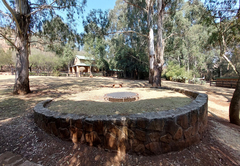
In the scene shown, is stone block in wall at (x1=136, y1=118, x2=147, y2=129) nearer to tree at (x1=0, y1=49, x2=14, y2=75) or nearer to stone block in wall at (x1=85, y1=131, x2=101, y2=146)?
stone block in wall at (x1=85, y1=131, x2=101, y2=146)

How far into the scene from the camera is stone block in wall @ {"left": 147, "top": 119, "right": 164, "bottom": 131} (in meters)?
1.88

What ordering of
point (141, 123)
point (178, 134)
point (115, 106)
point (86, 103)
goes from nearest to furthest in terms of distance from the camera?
point (141, 123), point (178, 134), point (115, 106), point (86, 103)

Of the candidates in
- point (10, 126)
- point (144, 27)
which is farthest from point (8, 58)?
point (10, 126)

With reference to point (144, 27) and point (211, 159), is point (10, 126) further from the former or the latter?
point (144, 27)

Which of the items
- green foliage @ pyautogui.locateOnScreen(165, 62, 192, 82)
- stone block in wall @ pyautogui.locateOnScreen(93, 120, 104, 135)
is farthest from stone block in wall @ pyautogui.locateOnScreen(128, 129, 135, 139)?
green foliage @ pyautogui.locateOnScreen(165, 62, 192, 82)

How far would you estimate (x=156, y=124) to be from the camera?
1.89 m

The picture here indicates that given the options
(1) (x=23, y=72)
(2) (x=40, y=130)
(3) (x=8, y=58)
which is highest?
(3) (x=8, y=58)

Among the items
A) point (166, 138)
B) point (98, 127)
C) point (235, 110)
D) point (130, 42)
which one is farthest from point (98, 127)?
point (130, 42)

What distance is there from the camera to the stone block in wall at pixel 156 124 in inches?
74.2

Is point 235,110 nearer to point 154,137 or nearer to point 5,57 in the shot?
point 154,137

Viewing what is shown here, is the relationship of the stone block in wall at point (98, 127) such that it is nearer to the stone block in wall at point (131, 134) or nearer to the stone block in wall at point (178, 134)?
the stone block in wall at point (131, 134)

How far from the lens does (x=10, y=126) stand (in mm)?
2660

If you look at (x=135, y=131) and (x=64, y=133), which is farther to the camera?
(x=64, y=133)

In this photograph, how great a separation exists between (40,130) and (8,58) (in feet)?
111
